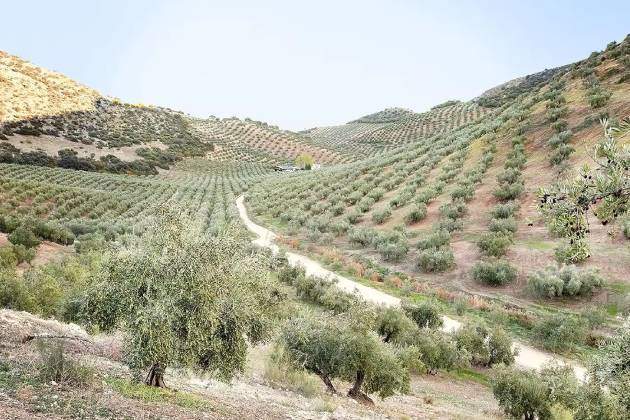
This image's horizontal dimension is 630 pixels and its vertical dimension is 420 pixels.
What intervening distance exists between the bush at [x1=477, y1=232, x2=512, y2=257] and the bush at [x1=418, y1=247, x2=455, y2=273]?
1906mm

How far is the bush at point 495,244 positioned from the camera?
29.0m

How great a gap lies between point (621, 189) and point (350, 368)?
32.7 ft

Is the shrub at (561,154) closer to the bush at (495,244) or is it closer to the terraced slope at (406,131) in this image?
the bush at (495,244)

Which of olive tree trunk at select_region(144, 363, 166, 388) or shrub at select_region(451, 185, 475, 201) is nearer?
olive tree trunk at select_region(144, 363, 166, 388)

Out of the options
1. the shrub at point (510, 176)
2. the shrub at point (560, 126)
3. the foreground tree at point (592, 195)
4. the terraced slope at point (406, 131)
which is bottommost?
the shrub at point (510, 176)

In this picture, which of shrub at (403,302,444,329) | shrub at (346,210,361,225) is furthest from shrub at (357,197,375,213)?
shrub at (403,302,444,329)

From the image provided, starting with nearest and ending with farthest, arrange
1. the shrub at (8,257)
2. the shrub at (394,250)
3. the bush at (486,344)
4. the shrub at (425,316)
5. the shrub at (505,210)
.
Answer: the bush at (486,344)
the shrub at (425,316)
the shrub at (8,257)
the shrub at (394,250)
the shrub at (505,210)

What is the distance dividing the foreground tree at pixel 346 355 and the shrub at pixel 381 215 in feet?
82.8

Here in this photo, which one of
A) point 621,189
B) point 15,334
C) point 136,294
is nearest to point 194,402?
point 136,294

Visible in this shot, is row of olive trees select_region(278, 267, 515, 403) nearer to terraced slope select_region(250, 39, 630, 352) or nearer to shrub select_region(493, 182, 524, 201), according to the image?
terraced slope select_region(250, 39, 630, 352)

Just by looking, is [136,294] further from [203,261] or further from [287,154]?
[287,154]

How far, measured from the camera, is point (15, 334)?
12.5m

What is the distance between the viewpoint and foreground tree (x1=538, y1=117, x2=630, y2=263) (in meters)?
6.86

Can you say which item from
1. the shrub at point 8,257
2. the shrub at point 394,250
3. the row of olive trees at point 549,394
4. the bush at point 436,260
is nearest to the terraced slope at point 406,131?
the shrub at point 394,250
